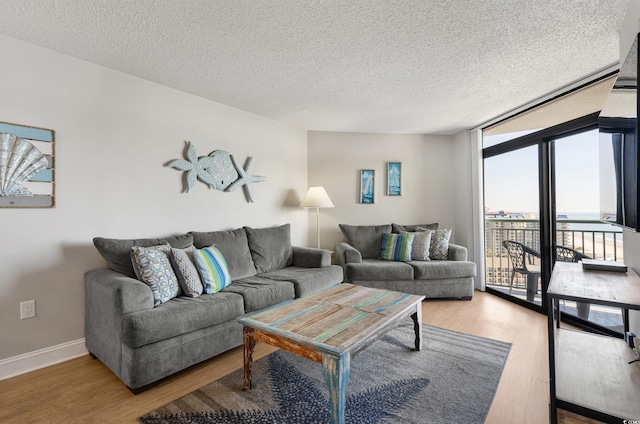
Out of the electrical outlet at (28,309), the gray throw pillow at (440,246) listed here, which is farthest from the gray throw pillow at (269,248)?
the gray throw pillow at (440,246)

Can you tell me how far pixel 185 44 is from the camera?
6.98 feet

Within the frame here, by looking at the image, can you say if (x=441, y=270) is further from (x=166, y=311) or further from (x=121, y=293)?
(x=121, y=293)

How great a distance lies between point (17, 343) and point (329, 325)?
216cm

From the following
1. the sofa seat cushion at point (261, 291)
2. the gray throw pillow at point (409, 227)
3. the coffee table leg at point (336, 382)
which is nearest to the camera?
the coffee table leg at point (336, 382)

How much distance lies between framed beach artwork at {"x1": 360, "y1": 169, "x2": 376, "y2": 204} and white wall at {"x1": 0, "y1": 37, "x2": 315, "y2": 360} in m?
2.14

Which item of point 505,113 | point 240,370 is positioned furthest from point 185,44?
point 505,113

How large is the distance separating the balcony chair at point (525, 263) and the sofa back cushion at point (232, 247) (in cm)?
306

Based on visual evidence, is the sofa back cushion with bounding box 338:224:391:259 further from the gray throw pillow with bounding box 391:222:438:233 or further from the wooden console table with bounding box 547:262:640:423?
the wooden console table with bounding box 547:262:640:423

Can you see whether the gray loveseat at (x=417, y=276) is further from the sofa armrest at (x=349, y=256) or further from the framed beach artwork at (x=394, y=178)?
the framed beach artwork at (x=394, y=178)

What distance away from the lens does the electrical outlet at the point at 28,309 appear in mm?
2070

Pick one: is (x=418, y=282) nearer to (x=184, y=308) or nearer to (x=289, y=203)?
(x=289, y=203)

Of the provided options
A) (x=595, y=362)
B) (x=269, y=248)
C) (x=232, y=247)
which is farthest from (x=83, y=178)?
(x=595, y=362)

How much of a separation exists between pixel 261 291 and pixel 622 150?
2474 millimetres

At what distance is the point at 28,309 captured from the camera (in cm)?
209
